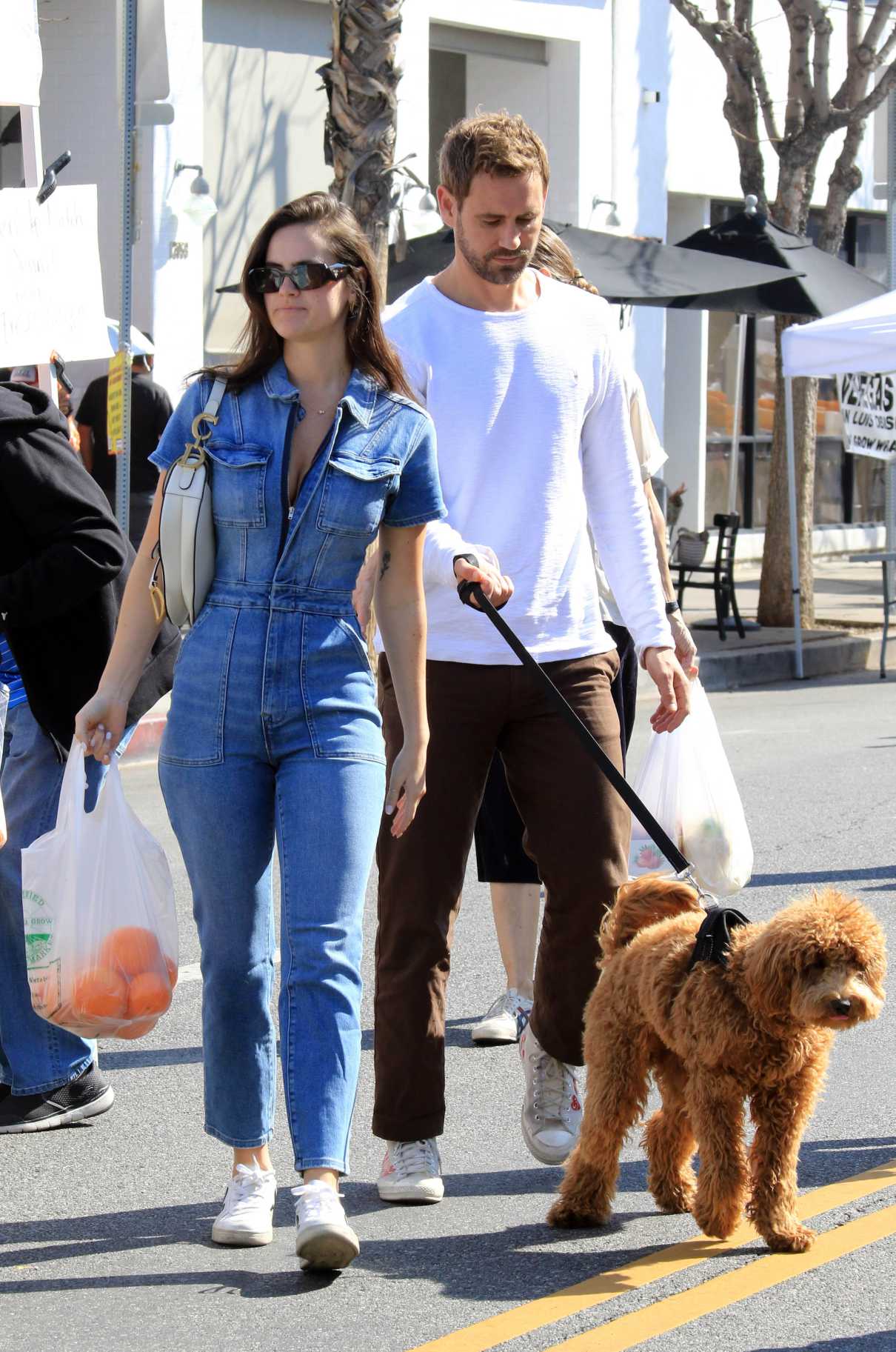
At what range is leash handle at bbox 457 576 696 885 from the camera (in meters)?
3.87

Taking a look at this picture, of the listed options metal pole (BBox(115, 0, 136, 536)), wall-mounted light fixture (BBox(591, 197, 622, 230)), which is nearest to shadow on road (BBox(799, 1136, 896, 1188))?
metal pole (BBox(115, 0, 136, 536))

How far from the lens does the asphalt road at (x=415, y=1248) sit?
11.4 feet

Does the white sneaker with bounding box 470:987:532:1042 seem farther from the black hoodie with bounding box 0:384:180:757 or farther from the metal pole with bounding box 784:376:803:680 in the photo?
the metal pole with bounding box 784:376:803:680

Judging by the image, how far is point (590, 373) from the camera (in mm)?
4227

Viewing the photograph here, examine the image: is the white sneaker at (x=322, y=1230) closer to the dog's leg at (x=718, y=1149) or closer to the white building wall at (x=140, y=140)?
the dog's leg at (x=718, y=1149)

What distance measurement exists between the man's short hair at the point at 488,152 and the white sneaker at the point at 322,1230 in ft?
6.63

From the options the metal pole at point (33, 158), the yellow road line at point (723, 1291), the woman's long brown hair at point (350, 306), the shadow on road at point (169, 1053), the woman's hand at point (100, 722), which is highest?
the metal pole at point (33, 158)

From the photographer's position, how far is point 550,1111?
4.32m

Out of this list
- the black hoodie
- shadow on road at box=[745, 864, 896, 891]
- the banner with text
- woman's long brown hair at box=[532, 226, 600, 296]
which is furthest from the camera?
the banner with text

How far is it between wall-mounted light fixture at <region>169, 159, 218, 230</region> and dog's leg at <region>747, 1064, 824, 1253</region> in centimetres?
1208

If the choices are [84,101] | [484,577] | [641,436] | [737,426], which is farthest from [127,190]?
[737,426]

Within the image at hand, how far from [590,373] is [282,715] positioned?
114 centimetres

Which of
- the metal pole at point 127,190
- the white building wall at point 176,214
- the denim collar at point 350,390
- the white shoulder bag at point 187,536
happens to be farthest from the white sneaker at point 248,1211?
the white building wall at point 176,214

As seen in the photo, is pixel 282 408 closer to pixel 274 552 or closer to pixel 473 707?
pixel 274 552
